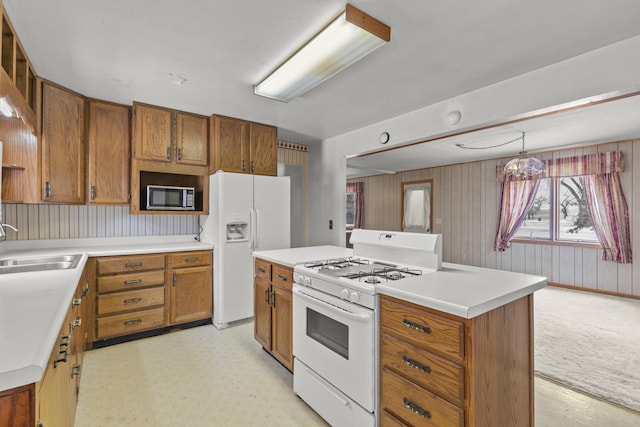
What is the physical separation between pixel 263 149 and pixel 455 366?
3.22m

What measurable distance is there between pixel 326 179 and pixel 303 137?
0.69 meters

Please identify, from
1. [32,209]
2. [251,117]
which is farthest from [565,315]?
[32,209]

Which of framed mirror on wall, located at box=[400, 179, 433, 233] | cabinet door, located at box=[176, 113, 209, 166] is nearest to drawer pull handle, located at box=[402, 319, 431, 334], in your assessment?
cabinet door, located at box=[176, 113, 209, 166]

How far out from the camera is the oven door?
5.20 ft

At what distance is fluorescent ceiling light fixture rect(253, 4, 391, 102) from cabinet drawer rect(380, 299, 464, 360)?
59.0 inches

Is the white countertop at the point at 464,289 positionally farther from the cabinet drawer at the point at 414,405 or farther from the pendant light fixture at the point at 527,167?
the pendant light fixture at the point at 527,167

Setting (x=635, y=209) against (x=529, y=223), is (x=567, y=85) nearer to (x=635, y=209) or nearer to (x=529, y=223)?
(x=635, y=209)

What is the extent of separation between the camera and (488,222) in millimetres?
6129

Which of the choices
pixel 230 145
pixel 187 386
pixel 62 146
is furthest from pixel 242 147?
pixel 187 386

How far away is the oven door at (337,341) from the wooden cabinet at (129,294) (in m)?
1.77

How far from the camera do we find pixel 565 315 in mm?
3852

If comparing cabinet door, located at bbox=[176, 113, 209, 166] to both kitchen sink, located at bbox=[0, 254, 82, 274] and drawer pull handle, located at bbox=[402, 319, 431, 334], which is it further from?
drawer pull handle, located at bbox=[402, 319, 431, 334]

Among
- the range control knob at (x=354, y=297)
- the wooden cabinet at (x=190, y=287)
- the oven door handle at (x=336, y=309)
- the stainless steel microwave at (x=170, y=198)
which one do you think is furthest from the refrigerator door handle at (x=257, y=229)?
the range control knob at (x=354, y=297)

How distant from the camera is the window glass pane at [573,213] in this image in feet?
16.6
